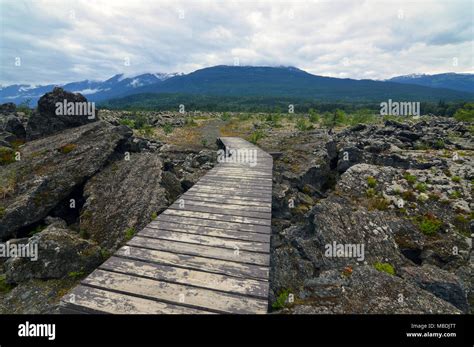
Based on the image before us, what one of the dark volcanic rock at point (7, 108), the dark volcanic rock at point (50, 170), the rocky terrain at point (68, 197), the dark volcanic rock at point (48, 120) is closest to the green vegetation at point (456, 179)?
the rocky terrain at point (68, 197)

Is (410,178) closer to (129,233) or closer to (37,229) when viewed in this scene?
(129,233)

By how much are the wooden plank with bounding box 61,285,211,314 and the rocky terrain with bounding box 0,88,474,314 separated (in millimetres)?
2499

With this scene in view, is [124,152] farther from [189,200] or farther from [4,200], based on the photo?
[189,200]

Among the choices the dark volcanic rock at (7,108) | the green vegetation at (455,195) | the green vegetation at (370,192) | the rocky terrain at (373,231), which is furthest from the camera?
the dark volcanic rock at (7,108)

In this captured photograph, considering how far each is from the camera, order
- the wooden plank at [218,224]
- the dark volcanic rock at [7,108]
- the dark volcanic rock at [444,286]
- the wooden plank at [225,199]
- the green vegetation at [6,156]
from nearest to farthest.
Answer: the dark volcanic rock at [444,286]
the wooden plank at [218,224]
the wooden plank at [225,199]
the green vegetation at [6,156]
the dark volcanic rock at [7,108]

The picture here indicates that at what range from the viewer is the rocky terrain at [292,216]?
659 cm

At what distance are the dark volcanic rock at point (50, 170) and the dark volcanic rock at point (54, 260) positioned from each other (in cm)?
267

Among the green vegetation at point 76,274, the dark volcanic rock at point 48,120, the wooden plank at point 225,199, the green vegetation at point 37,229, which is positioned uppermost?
the dark volcanic rock at point 48,120

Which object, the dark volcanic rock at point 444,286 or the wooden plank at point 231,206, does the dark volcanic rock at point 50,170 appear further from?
the dark volcanic rock at point 444,286

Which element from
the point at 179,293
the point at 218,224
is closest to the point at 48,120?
the point at 218,224

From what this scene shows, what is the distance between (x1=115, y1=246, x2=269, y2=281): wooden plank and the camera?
511 centimetres

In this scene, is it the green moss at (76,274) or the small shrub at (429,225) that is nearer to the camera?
the green moss at (76,274)

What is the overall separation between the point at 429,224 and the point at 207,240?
31.5ft

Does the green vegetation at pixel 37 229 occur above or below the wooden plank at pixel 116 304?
below
